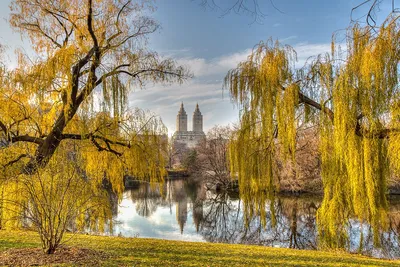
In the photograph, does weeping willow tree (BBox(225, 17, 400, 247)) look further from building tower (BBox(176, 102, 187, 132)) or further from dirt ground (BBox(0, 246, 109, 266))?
building tower (BBox(176, 102, 187, 132))

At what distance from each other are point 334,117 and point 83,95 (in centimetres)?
496

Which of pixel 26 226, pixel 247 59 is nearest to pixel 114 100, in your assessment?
pixel 247 59

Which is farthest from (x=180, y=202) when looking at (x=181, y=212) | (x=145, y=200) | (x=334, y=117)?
(x=334, y=117)

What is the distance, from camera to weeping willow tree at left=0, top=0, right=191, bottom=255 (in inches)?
235

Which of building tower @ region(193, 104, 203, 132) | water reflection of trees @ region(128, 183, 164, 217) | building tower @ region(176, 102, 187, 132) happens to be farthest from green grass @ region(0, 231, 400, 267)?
building tower @ region(193, 104, 203, 132)

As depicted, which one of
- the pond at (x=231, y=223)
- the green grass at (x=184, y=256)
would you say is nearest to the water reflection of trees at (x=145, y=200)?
the pond at (x=231, y=223)

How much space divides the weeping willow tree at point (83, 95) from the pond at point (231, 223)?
1483 mm

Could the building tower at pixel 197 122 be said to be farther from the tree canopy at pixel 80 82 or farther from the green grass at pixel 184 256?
the green grass at pixel 184 256

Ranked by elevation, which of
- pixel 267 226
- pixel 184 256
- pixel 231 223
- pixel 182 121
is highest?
pixel 182 121

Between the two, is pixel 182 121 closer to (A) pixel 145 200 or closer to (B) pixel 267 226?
(A) pixel 145 200

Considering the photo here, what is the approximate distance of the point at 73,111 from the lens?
611cm

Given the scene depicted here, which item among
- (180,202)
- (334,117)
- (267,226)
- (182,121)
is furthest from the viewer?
(182,121)

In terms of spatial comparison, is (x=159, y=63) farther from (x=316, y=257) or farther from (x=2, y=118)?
(x=316, y=257)

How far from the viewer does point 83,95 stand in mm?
6082
